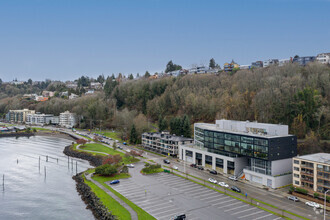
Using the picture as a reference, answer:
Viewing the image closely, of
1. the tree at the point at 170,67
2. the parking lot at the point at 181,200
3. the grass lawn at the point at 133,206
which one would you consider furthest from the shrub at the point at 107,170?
the tree at the point at 170,67

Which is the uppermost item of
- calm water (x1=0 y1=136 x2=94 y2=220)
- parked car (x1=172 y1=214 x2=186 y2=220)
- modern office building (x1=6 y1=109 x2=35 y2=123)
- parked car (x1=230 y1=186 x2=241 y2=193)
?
modern office building (x1=6 y1=109 x2=35 y2=123)

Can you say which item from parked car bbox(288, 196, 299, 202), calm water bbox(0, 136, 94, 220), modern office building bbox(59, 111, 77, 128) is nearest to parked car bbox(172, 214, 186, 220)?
calm water bbox(0, 136, 94, 220)

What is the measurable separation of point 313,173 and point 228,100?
156ft

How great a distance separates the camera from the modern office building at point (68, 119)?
121000 mm

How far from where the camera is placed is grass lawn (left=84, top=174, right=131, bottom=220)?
28884 mm

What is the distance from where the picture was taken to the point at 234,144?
43.4 meters

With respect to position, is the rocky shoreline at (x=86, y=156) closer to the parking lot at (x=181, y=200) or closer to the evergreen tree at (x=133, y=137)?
the evergreen tree at (x=133, y=137)

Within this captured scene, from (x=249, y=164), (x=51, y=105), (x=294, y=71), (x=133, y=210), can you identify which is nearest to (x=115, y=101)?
(x=51, y=105)

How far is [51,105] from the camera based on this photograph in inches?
5600

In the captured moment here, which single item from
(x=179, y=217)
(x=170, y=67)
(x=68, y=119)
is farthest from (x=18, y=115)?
(x=179, y=217)

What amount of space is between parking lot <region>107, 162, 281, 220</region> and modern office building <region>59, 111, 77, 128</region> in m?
88.1

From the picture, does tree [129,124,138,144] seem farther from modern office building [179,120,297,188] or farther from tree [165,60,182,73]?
tree [165,60,182,73]

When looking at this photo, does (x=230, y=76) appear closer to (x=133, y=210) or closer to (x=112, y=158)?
(x=112, y=158)

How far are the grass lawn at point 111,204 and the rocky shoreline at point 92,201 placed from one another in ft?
1.68
